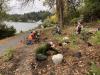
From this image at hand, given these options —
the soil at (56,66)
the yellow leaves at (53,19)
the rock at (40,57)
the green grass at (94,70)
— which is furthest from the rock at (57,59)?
the yellow leaves at (53,19)

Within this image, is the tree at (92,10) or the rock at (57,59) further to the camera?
the tree at (92,10)

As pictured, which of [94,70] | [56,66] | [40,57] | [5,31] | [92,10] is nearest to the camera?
[94,70]

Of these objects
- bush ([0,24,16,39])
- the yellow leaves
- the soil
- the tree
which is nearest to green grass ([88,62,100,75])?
the soil

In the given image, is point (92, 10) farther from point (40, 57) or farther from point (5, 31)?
point (40, 57)

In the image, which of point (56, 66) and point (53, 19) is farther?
point (53, 19)

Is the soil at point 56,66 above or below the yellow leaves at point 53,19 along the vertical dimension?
above

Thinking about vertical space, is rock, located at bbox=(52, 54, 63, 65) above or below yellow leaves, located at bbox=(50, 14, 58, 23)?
above

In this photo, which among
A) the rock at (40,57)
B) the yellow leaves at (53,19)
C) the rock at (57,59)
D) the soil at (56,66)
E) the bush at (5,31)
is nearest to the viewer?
the soil at (56,66)

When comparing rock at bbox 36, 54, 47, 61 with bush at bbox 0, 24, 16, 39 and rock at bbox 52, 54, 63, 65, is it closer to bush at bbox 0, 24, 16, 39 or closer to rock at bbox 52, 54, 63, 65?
rock at bbox 52, 54, 63, 65

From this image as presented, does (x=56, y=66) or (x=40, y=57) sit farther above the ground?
(x=40, y=57)

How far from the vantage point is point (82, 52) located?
47.1 ft

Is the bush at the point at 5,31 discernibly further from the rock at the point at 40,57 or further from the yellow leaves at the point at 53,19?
the rock at the point at 40,57

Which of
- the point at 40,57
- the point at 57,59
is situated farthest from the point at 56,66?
the point at 40,57

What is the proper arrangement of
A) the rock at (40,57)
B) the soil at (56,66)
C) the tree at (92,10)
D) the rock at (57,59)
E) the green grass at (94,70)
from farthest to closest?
1. the tree at (92,10)
2. the rock at (40,57)
3. the rock at (57,59)
4. the soil at (56,66)
5. the green grass at (94,70)
